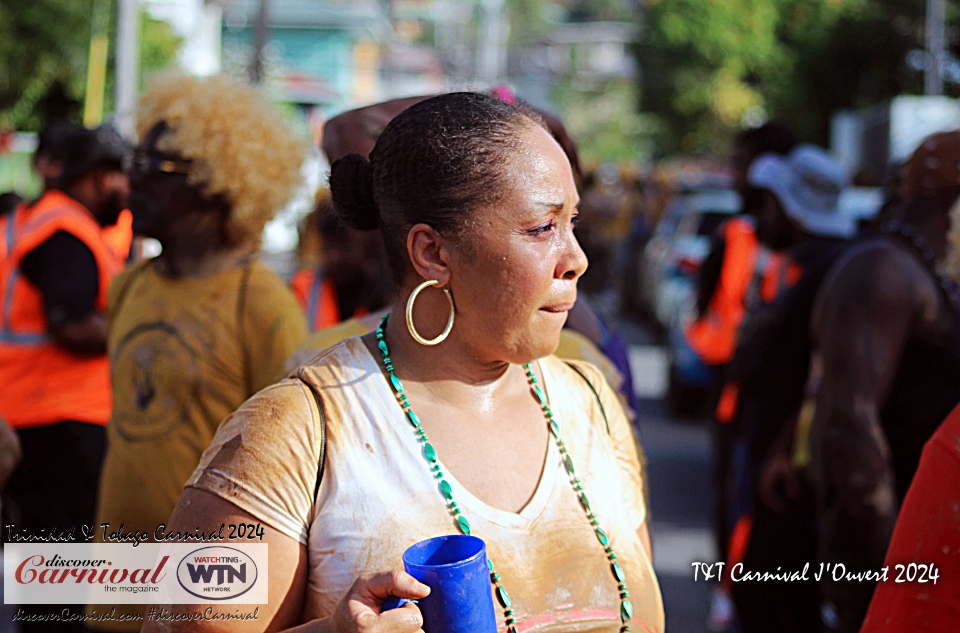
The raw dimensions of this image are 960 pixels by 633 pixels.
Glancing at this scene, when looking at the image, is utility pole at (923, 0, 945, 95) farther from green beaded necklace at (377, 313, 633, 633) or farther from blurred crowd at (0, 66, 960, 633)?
green beaded necklace at (377, 313, 633, 633)

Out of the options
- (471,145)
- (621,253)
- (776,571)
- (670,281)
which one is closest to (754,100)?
(621,253)

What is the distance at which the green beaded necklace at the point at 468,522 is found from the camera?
1.97 metres

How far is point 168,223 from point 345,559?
1947 mm

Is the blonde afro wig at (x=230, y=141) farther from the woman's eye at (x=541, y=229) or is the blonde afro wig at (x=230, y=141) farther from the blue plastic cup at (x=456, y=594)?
the blue plastic cup at (x=456, y=594)

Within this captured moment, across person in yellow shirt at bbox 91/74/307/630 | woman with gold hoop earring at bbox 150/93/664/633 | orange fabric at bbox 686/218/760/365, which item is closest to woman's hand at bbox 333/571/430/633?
woman with gold hoop earring at bbox 150/93/664/633

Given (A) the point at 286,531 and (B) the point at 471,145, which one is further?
(B) the point at 471,145

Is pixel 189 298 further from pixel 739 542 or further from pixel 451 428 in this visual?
pixel 739 542

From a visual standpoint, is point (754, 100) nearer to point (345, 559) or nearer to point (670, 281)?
point (670, 281)

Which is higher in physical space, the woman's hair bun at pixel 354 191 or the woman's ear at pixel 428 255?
the woman's hair bun at pixel 354 191

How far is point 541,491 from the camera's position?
2.09 m

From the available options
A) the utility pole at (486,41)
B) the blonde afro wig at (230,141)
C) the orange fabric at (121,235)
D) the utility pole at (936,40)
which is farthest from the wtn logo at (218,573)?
the utility pole at (486,41)

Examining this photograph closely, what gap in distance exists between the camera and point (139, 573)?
2.31 metres

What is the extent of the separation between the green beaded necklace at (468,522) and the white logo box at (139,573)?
1.12 ft

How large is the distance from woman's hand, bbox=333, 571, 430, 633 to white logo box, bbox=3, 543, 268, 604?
0.22 metres
